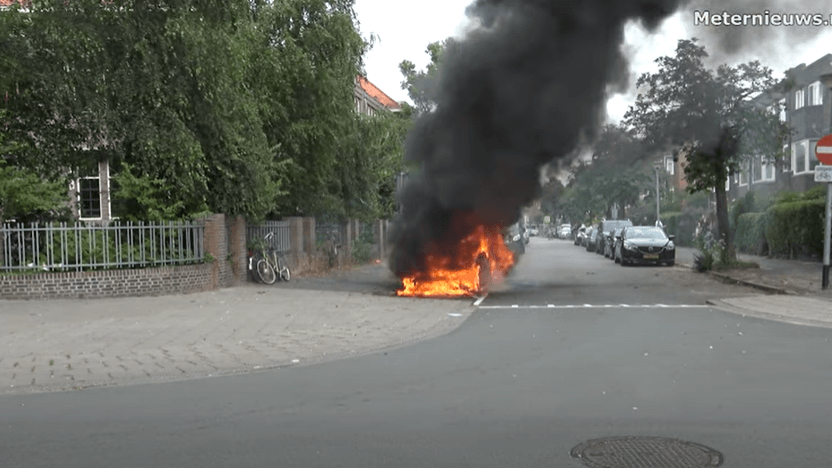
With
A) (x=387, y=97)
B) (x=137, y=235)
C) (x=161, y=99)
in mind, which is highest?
(x=387, y=97)

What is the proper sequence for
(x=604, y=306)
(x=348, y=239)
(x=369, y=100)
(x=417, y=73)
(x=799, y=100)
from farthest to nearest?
1. (x=369, y=100)
2. (x=417, y=73)
3. (x=799, y=100)
4. (x=348, y=239)
5. (x=604, y=306)

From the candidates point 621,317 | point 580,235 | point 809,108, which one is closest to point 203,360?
point 621,317

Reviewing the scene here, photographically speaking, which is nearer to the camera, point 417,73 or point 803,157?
point 803,157

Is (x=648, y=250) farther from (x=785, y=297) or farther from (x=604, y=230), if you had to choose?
(x=785, y=297)

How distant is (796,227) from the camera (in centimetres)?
2314

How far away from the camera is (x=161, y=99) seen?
14.1m

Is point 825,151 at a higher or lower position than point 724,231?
higher

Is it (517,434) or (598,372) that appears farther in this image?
(598,372)

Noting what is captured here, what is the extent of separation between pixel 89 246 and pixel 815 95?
33922 millimetres

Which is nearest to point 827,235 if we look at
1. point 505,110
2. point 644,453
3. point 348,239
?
point 505,110

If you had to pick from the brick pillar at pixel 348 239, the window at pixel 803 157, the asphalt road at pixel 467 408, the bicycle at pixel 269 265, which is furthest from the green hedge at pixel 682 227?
the asphalt road at pixel 467 408

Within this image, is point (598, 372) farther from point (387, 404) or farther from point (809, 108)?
point (809, 108)

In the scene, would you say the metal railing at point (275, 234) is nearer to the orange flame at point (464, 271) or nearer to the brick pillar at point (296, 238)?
the brick pillar at point (296, 238)

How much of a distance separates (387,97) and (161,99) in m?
51.1
